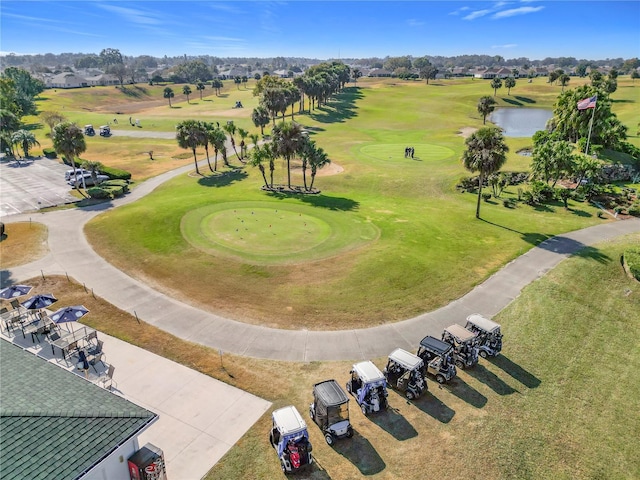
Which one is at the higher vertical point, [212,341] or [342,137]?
[342,137]

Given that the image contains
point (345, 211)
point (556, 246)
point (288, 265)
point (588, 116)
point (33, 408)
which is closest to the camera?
point (33, 408)

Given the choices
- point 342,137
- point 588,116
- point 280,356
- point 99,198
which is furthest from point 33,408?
point 342,137

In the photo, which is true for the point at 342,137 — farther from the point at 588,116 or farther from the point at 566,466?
the point at 566,466

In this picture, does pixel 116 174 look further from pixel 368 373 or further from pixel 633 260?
pixel 633 260

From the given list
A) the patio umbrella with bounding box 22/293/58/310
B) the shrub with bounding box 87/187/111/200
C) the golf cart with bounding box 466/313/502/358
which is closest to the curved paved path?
the golf cart with bounding box 466/313/502/358

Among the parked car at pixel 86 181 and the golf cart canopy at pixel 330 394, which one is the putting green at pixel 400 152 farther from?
the golf cart canopy at pixel 330 394

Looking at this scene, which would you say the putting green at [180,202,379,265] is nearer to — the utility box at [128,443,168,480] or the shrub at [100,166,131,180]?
the utility box at [128,443,168,480]
